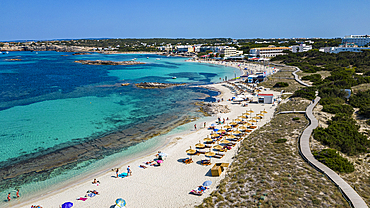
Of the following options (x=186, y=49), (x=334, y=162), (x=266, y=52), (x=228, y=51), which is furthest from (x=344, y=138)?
(x=186, y=49)

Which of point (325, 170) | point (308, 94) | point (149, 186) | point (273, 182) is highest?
point (308, 94)

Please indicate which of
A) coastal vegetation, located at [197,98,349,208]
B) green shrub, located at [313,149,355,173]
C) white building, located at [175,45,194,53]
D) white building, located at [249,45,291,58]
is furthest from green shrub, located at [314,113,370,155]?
white building, located at [175,45,194,53]

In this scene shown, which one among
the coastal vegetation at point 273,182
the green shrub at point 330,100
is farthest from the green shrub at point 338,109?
the coastal vegetation at point 273,182

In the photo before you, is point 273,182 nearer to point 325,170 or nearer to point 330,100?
point 325,170

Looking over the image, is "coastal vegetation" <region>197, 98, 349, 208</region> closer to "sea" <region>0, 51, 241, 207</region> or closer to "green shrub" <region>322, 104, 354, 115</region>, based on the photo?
"sea" <region>0, 51, 241, 207</region>

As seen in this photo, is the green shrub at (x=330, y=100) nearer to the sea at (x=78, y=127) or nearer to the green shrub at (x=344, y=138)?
the green shrub at (x=344, y=138)

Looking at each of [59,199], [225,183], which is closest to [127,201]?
[59,199]
